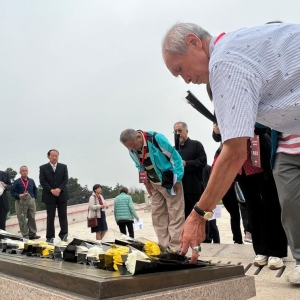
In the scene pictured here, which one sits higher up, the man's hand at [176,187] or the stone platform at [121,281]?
the man's hand at [176,187]

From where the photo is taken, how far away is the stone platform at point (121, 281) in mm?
1688

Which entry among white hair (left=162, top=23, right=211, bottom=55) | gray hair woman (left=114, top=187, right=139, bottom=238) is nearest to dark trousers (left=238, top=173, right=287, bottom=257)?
white hair (left=162, top=23, right=211, bottom=55)

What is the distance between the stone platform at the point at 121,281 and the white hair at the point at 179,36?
102 centimetres

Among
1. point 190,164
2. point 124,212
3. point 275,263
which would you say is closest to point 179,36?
point 275,263

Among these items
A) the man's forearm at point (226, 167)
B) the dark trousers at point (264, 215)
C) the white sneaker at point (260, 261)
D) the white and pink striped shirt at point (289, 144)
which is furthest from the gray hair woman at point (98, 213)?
the man's forearm at point (226, 167)

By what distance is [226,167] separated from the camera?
1.77 meters

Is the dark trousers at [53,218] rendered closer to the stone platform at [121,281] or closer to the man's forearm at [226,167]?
the stone platform at [121,281]

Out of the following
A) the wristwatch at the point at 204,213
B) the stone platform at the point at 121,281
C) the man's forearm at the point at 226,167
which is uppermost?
the man's forearm at the point at 226,167

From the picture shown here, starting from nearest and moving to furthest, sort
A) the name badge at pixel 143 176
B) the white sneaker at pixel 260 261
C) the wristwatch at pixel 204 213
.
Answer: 1. the wristwatch at pixel 204 213
2. the white sneaker at pixel 260 261
3. the name badge at pixel 143 176

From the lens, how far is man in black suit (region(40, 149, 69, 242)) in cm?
748

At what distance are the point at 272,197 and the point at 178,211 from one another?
5.14 feet

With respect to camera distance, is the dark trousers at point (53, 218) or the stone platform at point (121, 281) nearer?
the stone platform at point (121, 281)

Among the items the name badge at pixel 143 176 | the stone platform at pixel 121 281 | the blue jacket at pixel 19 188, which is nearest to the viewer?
the stone platform at pixel 121 281

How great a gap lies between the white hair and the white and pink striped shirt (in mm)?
1262
